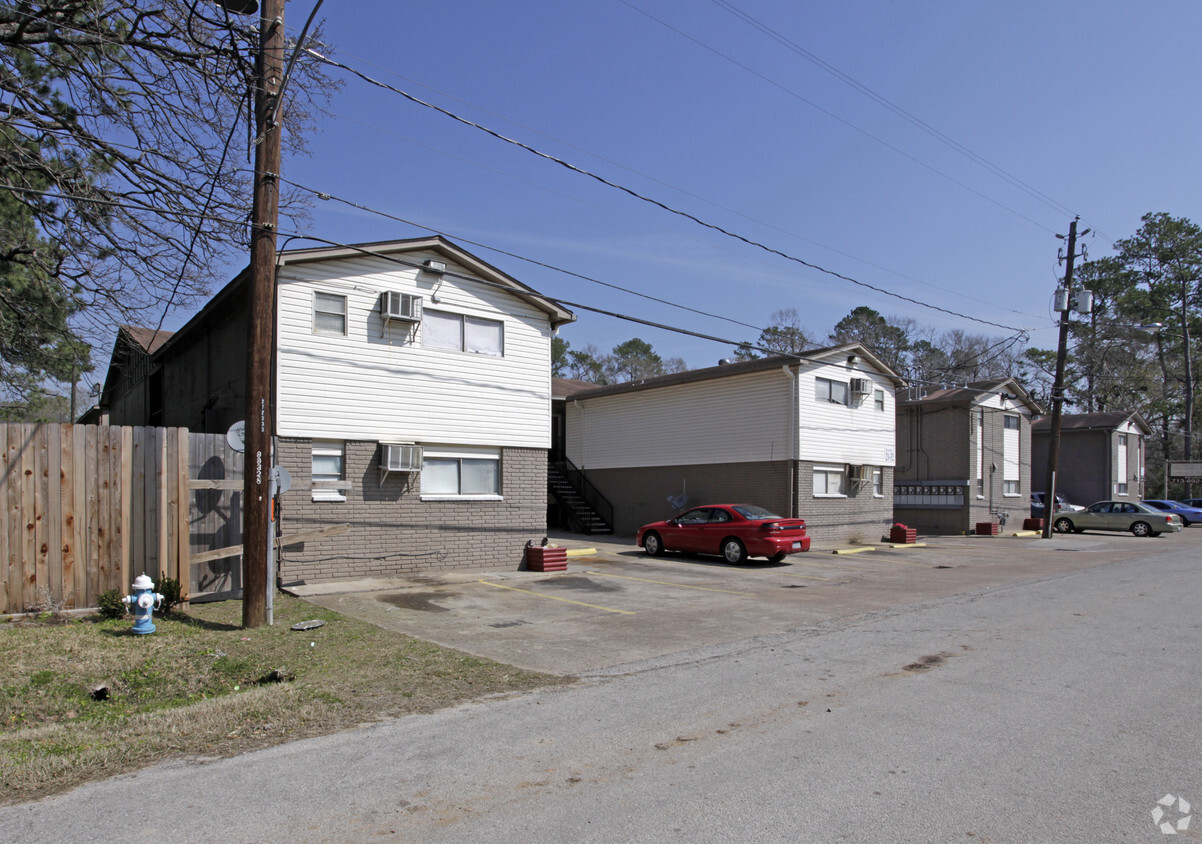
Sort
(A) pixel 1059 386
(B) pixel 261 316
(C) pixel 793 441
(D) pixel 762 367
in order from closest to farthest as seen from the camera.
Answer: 1. (B) pixel 261 316
2. (C) pixel 793 441
3. (D) pixel 762 367
4. (A) pixel 1059 386

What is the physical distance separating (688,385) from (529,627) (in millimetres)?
18240

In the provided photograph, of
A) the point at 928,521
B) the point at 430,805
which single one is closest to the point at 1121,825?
the point at 430,805

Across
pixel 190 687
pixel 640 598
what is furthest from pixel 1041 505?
pixel 190 687

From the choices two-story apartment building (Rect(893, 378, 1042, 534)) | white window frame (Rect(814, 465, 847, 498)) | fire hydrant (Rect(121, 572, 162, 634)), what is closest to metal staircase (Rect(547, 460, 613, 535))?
white window frame (Rect(814, 465, 847, 498))

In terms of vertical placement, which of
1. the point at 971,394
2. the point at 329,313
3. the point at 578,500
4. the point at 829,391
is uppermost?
the point at 329,313

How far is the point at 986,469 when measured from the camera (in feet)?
114

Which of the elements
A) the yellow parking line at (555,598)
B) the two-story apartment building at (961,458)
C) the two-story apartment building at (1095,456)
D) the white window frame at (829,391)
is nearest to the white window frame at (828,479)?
the white window frame at (829,391)

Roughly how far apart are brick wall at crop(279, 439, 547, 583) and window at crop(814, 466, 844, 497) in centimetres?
1165

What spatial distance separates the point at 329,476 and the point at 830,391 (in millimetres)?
17548

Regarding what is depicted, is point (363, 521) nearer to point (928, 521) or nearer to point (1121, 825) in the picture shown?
point (1121, 825)

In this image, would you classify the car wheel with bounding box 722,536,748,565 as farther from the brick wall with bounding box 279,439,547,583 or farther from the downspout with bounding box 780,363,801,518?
the downspout with bounding box 780,363,801,518

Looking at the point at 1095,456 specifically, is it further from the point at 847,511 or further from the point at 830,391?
the point at 830,391

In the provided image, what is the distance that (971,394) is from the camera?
3369cm

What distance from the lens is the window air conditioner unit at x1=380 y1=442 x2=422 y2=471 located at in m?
15.2
